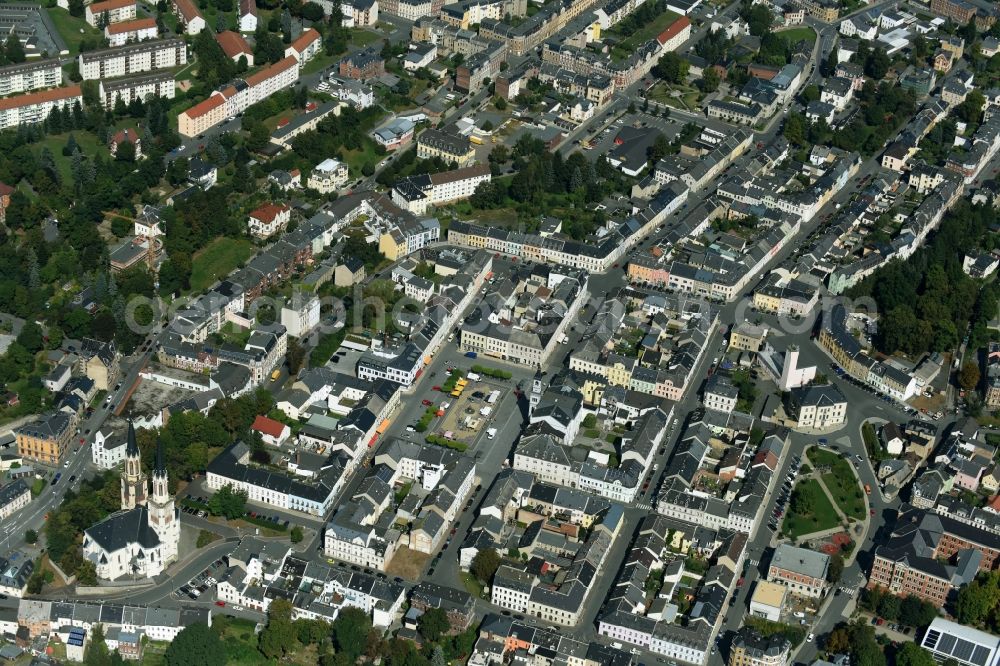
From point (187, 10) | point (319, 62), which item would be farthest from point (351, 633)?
point (187, 10)

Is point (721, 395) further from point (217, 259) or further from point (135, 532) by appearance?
point (135, 532)

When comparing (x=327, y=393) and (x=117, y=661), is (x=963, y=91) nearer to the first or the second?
(x=327, y=393)

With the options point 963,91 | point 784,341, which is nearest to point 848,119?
point 963,91

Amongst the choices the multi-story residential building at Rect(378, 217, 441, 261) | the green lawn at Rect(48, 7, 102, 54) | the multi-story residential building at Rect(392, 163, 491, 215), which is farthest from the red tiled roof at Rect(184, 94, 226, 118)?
the multi-story residential building at Rect(378, 217, 441, 261)

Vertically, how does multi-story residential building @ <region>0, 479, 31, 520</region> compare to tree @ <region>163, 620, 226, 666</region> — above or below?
below

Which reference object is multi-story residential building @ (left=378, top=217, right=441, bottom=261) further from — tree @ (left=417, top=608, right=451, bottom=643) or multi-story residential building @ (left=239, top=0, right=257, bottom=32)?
tree @ (left=417, top=608, right=451, bottom=643)
